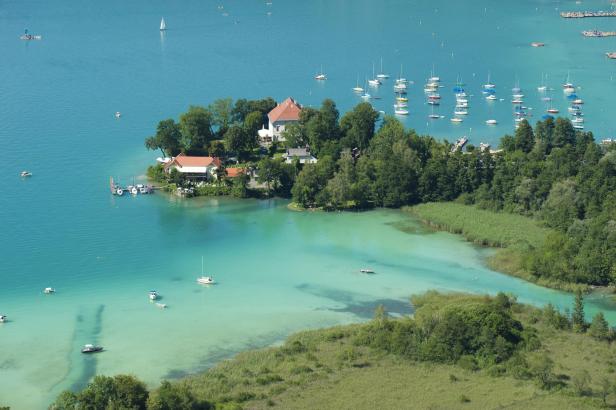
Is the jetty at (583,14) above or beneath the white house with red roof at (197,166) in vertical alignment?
above

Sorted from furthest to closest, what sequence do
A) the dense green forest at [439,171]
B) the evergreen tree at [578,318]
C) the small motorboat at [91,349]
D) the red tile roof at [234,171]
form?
1. the red tile roof at [234,171]
2. the dense green forest at [439,171]
3. the evergreen tree at [578,318]
4. the small motorboat at [91,349]

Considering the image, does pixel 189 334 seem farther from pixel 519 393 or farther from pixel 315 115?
pixel 315 115

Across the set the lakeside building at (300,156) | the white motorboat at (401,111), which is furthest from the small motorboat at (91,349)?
the white motorboat at (401,111)

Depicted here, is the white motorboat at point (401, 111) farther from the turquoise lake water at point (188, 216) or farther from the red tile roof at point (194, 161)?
the red tile roof at point (194, 161)

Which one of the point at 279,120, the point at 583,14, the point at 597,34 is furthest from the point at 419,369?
the point at 583,14

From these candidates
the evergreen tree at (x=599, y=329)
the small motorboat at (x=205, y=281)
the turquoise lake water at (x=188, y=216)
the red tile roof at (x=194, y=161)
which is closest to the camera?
the evergreen tree at (x=599, y=329)

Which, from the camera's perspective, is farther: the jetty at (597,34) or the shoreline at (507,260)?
the jetty at (597,34)
